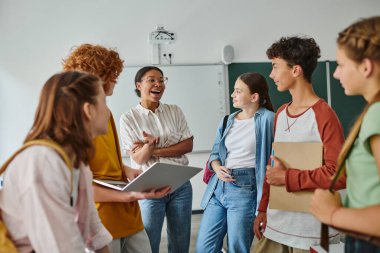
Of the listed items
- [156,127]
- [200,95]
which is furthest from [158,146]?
[200,95]

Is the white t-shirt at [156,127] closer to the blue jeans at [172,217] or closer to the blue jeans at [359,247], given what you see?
the blue jeans at [172,217]

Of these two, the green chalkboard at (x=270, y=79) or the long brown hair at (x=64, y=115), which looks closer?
the long brown hair at (x=64, y=115)

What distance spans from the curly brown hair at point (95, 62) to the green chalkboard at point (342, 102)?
418 centimetres

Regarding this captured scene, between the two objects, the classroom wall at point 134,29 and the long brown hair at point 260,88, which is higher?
the classroom wall at point 134,29

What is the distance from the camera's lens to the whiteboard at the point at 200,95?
4.96 meters

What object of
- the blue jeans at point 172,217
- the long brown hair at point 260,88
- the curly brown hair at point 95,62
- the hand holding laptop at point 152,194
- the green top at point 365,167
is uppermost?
the curly brown hair at point 95,62

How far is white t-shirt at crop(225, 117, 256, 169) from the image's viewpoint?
225cm

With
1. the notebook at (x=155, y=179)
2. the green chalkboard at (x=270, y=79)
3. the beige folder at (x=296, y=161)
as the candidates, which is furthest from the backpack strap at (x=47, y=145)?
the green chalkboard at (x=270, y=79)

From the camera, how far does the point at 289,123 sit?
165 cm

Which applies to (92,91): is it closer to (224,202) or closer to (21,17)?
(224,202)

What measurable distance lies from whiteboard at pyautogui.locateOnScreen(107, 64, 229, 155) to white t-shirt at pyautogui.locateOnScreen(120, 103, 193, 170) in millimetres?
2306

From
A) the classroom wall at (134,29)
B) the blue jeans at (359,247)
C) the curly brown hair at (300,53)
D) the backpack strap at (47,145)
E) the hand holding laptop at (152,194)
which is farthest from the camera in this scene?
the classroom wall at (134,29)

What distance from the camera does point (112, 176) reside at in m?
1.64

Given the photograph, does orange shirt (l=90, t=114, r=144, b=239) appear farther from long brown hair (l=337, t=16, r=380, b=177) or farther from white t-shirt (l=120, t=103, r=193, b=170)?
long brown hair (l=337, t=16, r=380, b=177)
